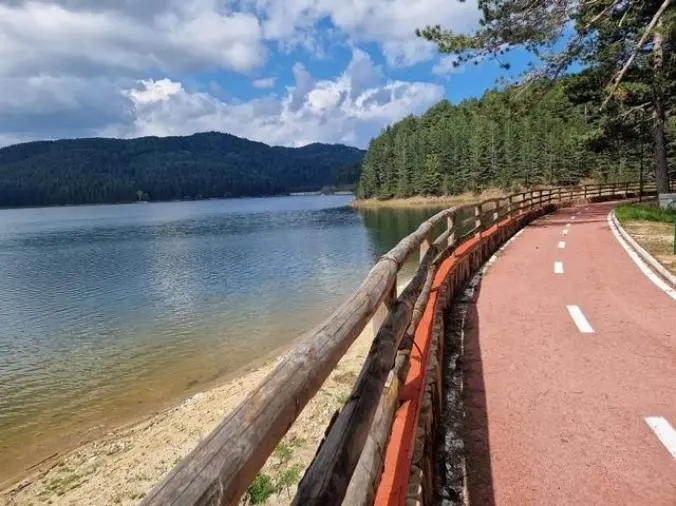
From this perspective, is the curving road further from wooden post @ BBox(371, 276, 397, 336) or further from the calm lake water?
the calm lake water

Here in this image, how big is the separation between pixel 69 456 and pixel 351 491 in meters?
8.37

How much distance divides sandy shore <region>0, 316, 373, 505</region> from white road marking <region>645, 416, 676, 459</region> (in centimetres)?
341

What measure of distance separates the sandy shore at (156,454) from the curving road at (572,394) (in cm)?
206

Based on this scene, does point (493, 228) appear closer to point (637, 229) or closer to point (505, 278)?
point (505, 278)

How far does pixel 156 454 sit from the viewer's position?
303 inches

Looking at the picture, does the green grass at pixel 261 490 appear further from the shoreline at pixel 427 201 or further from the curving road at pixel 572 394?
the shoreline at pixel 427 201

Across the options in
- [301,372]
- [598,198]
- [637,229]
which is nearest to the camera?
[301,372]

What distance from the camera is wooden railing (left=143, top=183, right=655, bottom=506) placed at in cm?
138

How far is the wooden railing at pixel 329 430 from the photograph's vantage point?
1377 mm

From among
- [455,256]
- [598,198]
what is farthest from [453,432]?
[598,198]

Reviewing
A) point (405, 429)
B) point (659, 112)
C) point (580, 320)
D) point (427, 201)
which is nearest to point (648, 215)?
point (659, 112)

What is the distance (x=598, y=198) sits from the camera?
40.2 m

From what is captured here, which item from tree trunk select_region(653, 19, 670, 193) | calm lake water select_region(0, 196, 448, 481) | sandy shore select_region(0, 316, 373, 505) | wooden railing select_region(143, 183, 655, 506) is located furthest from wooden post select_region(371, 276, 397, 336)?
tree trunk select_region(653, 19, 670, 193)

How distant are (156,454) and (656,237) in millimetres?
16062
